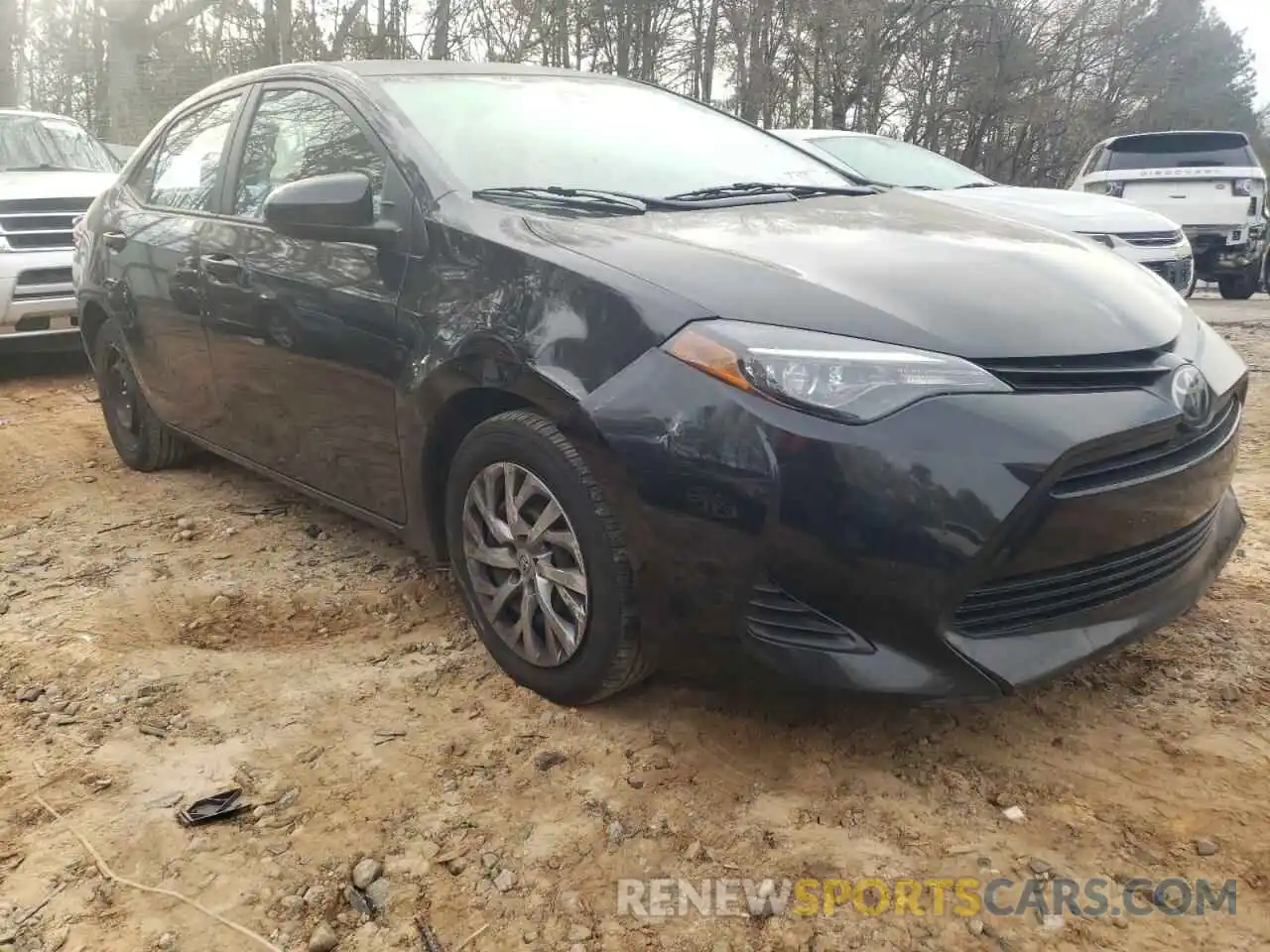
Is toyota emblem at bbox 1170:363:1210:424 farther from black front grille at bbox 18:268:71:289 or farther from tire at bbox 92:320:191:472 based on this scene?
black front grille at bbox 18:268:71:289

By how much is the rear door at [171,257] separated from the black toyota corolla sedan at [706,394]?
423mm

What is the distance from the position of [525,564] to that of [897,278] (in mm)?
1105

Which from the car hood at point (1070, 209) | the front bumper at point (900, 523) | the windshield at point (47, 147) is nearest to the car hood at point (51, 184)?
the windshield at point (47, 147)

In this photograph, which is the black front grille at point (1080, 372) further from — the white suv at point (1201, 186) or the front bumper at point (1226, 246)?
the front bumper at point (1226, 246)

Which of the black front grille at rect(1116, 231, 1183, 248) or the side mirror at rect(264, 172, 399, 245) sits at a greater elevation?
the side mirror at rect(264, 172, 399, 245)

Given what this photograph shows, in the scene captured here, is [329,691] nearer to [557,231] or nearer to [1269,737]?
[557,231]

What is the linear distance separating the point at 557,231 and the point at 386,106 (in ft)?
2.93

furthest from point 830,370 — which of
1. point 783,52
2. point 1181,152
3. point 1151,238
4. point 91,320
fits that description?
point 783,52

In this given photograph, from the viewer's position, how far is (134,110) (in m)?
18.7

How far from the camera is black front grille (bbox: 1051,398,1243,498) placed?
1.98m

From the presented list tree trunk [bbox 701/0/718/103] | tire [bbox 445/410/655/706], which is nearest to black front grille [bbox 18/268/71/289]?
tire [bbox 445/410/655/706]

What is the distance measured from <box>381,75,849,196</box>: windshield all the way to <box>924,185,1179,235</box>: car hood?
3.45 m

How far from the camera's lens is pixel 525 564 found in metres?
2.50

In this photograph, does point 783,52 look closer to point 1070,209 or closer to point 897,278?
point 1070,209
